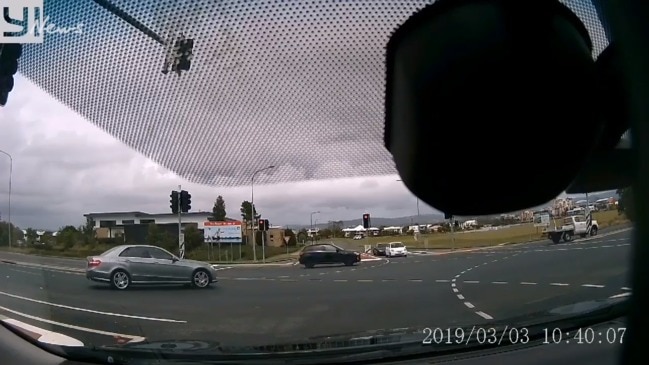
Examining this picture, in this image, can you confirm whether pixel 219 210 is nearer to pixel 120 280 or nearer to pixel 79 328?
pixel 120 280

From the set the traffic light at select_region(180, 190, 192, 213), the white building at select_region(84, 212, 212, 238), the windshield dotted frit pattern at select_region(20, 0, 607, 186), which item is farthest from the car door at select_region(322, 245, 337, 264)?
the traffic light at select_region(180, 190, 192, 213)

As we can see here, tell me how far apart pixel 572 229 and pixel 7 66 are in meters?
4.49

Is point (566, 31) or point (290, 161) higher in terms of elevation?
point (566, 31)

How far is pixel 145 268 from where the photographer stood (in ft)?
16.9

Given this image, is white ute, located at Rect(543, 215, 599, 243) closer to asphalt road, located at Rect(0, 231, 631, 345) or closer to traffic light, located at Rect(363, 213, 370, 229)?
asphalt road, located at Rect(0, 231, 631, 345)

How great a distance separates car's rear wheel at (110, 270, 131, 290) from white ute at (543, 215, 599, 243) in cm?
332

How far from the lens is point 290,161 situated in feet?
16.4

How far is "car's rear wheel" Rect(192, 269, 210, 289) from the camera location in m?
5.07

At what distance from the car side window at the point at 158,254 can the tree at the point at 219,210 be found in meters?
0.47

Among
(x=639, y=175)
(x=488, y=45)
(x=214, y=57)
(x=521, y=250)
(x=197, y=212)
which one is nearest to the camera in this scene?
(x=639, y=175)

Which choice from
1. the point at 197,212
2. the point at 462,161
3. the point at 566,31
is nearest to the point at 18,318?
the point at 197,212

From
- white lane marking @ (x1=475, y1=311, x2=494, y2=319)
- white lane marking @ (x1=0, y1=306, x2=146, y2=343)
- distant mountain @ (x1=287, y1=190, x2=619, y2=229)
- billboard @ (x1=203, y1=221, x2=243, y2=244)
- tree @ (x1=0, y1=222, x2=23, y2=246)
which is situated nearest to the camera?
distant mountain @ (x1=287, y1=190, x2=619, y2=229)

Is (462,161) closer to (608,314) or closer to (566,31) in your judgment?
(566,31)

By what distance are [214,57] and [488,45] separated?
79.3 inches
